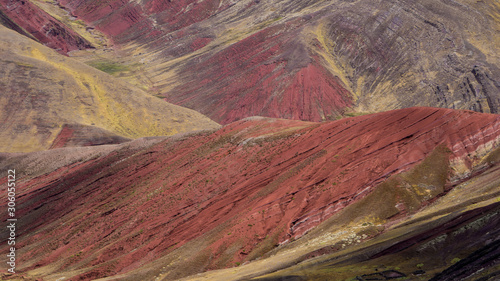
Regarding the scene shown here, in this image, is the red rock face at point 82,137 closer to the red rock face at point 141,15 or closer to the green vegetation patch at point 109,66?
the green vegetation patch at point 109,66

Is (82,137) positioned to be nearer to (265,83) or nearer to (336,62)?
(265,83)

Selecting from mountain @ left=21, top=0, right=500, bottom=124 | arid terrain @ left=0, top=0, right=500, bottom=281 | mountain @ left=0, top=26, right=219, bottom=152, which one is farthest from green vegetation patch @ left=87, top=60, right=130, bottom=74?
mountain @ left=0, top=26, right=219, bottom=152

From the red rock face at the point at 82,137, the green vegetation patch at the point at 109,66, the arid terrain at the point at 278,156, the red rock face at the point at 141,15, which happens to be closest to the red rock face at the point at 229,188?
the arid terrain at the point at 278,156

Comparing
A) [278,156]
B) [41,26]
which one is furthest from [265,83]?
[41,26]

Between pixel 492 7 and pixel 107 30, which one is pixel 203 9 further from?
pixel 492 7

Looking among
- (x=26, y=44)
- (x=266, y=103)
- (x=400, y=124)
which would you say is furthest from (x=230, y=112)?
(x=400, y=124)

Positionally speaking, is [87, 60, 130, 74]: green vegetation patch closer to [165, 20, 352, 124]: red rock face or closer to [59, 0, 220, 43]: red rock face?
[165, 20, 352, 124]: red rock face
